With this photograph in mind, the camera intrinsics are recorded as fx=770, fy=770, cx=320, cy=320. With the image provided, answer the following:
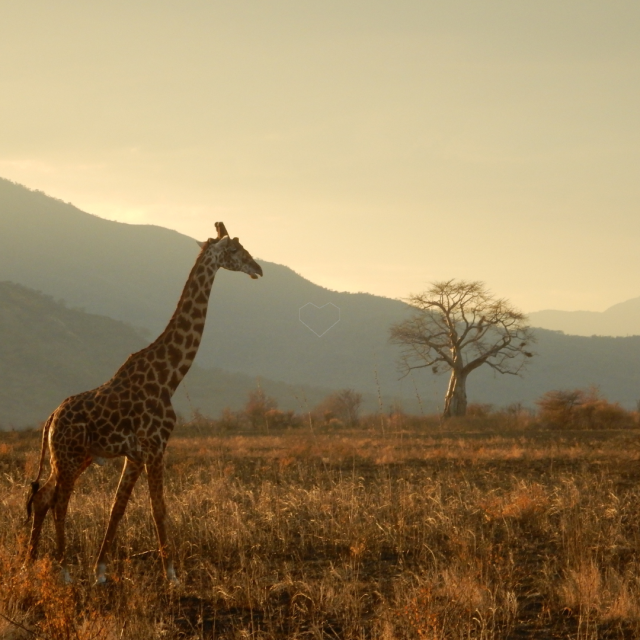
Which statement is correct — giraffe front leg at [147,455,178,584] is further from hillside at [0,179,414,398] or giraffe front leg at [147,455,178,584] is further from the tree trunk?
hillside at [0,179,414,398]

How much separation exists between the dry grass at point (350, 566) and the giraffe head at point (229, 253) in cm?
302

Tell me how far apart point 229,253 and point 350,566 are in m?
3.47

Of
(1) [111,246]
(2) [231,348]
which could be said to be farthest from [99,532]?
(1) [111,246]

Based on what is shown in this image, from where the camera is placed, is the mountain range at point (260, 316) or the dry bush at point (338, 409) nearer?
the dry bush at point (338, 409)

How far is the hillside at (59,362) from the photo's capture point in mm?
70312

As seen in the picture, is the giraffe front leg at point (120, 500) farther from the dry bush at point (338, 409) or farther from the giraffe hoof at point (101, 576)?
the dry bush at point (338, 409)

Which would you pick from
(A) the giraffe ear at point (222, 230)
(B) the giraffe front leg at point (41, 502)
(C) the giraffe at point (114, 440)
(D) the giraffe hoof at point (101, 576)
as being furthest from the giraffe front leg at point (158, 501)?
(A) the giraffe ear at point (222, 230)

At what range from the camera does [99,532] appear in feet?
29.5

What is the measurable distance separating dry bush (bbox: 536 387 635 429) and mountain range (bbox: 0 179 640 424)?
2593 inches

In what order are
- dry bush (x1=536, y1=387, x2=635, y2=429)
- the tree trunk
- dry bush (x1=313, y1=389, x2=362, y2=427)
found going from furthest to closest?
dry bush (x1=313, y1=389, x2=362, y2=427) → the tree trunk → dry bush (x1=536, y1=387, x2=635, y2=429)

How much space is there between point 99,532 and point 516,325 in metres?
37.9

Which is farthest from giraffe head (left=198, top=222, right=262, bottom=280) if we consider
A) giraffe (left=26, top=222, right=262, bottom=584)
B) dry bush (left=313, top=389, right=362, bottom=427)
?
dry bush (left=313, top=389, right=362, bottom=427)

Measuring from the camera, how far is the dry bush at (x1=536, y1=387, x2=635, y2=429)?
114 ft

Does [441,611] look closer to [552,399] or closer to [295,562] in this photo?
[295,562]
